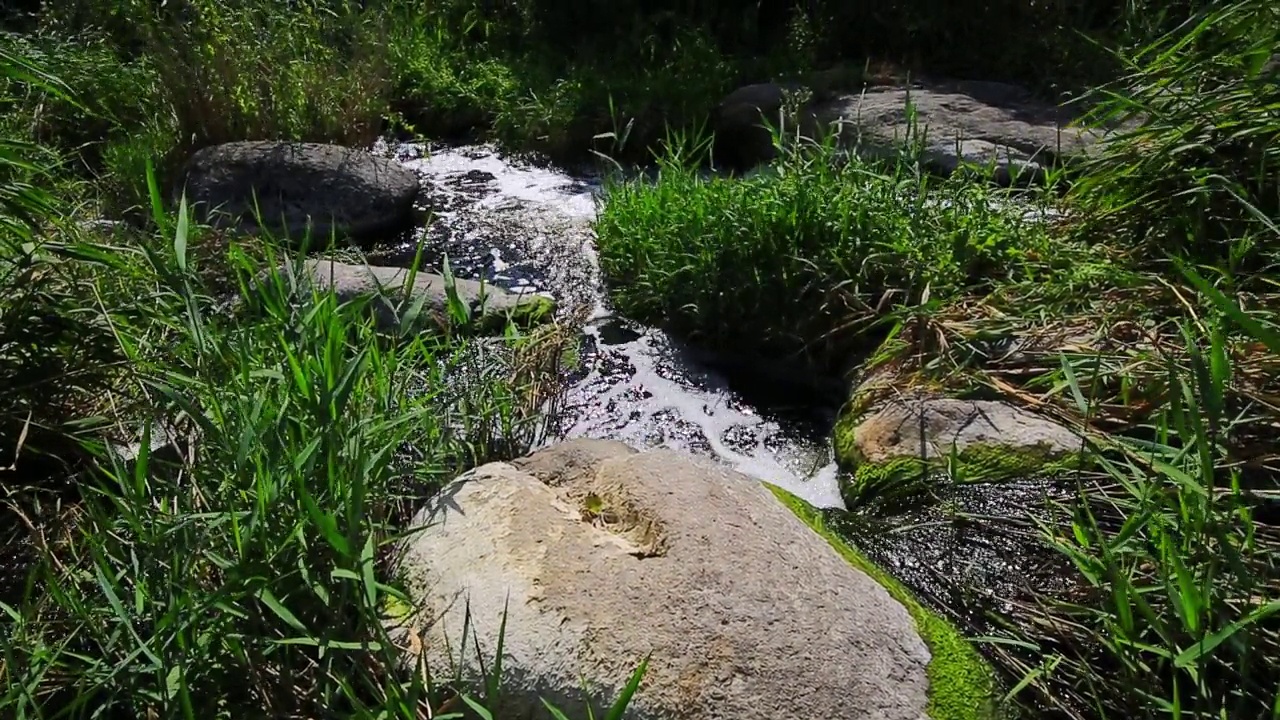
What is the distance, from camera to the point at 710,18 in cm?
955

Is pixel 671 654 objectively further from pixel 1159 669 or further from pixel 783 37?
pixel 783 37

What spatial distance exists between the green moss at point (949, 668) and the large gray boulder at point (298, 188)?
4260 millimetres

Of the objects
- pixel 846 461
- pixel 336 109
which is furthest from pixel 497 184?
pixel 846 461

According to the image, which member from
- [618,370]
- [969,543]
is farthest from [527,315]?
[969,543]

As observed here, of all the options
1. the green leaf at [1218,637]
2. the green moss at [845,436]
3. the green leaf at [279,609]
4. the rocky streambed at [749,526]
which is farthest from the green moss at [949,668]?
the green leaf at [279,609]

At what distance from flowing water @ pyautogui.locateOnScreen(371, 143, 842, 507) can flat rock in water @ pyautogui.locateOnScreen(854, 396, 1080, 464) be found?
0.31m

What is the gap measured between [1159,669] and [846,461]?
165 centimetres

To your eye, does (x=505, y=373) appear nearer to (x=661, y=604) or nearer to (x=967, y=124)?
(x=661, y=604)

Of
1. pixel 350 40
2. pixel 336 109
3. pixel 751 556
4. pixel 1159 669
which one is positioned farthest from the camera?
pixel 350 40

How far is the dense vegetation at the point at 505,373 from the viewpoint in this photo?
1996 mm

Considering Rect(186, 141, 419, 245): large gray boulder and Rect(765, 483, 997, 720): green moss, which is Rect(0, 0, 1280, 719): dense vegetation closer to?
Rect(765, 483, 997, 720): green moss

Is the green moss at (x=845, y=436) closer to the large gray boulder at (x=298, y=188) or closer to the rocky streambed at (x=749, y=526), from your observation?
the rocky streambed at (x=749, y=526)

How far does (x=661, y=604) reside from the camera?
84.1 inches

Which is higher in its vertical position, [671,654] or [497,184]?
[671,654]
